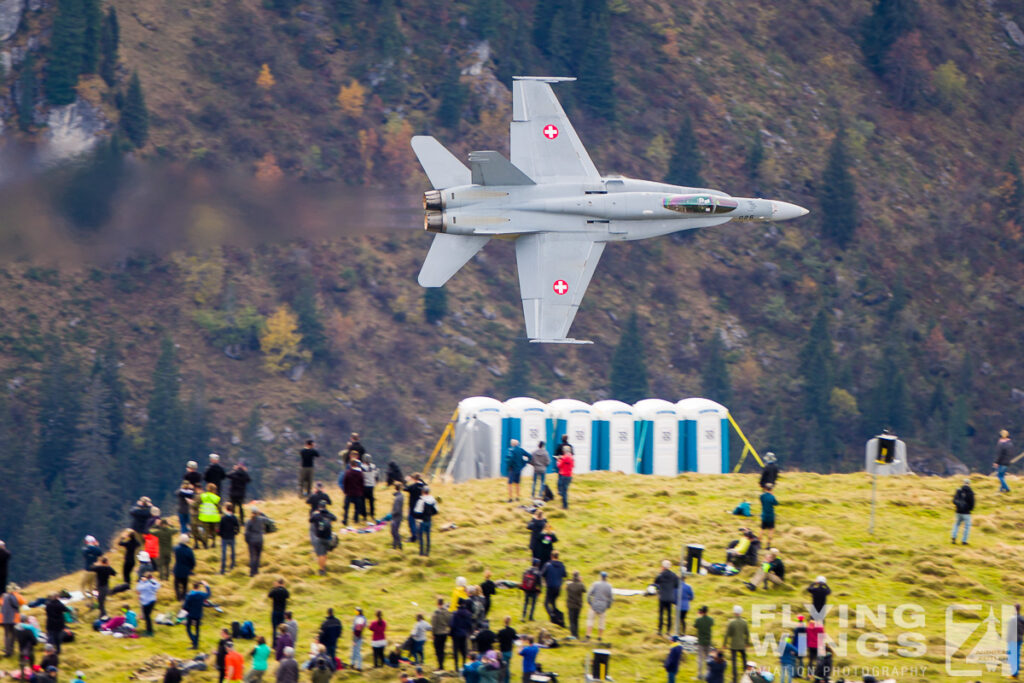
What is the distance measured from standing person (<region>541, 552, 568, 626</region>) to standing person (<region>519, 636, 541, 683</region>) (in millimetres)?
2726

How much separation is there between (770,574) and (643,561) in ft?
11.7

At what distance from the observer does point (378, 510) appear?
40.1 m

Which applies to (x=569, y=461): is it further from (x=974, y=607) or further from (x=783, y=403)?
(x=783, y=403)

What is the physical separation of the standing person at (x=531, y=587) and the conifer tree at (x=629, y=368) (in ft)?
227

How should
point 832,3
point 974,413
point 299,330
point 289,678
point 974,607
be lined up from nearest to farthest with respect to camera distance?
1. point 289,678
2. point 974,607
3. point 299,330
4. point 974,413
5. point 832,3

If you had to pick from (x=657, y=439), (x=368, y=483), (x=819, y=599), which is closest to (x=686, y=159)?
(x=657, y=439)

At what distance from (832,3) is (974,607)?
335 feet

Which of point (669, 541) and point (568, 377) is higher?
point (568, 377)

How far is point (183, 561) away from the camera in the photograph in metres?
33.2

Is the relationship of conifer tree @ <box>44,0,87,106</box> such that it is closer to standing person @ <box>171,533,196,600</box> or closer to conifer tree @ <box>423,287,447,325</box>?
conifer tree @ <box>423,287,447,325</box>

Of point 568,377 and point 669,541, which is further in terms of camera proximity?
point 568,377

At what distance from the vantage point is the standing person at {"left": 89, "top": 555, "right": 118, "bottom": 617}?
32.8 metres

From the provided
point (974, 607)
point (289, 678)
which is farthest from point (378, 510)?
point (974, 607)

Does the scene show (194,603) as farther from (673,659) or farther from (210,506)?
(673,659)
